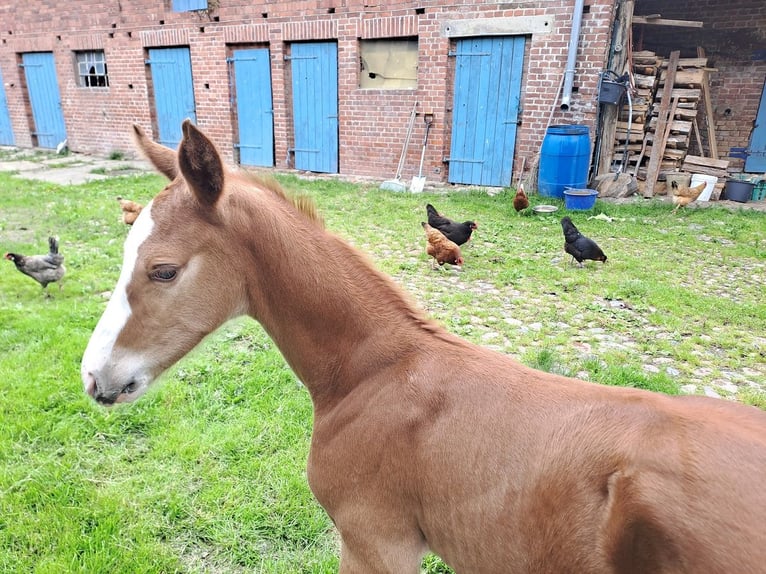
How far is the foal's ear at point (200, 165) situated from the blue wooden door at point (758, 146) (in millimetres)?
14055

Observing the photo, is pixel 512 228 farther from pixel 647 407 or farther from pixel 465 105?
pixel 647 407

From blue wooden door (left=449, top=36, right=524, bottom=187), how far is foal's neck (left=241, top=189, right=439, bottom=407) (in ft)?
30.0

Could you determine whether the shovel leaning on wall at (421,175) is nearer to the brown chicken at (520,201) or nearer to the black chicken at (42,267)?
the brown chicken at (520,201)

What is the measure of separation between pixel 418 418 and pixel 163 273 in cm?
94

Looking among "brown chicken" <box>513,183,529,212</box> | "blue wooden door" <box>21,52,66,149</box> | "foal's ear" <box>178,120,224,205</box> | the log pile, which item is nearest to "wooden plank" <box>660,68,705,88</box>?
the log pile

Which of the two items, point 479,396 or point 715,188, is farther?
point 715,188

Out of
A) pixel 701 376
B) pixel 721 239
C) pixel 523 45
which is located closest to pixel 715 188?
pixel 721 239

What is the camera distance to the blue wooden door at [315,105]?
1155 centimetres

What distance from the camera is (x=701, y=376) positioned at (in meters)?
3.83

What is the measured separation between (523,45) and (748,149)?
655 cm

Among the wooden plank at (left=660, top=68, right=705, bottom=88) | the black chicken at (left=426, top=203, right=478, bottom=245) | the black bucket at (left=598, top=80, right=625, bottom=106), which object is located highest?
the wooden plank at (left=660, top=68, right=705, bottom=88)

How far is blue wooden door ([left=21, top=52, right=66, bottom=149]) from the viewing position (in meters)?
15.8

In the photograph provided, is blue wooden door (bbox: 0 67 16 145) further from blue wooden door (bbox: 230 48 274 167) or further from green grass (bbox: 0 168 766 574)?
green grass (bbox: 0 168 766 574)

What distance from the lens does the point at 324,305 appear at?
1750mm
